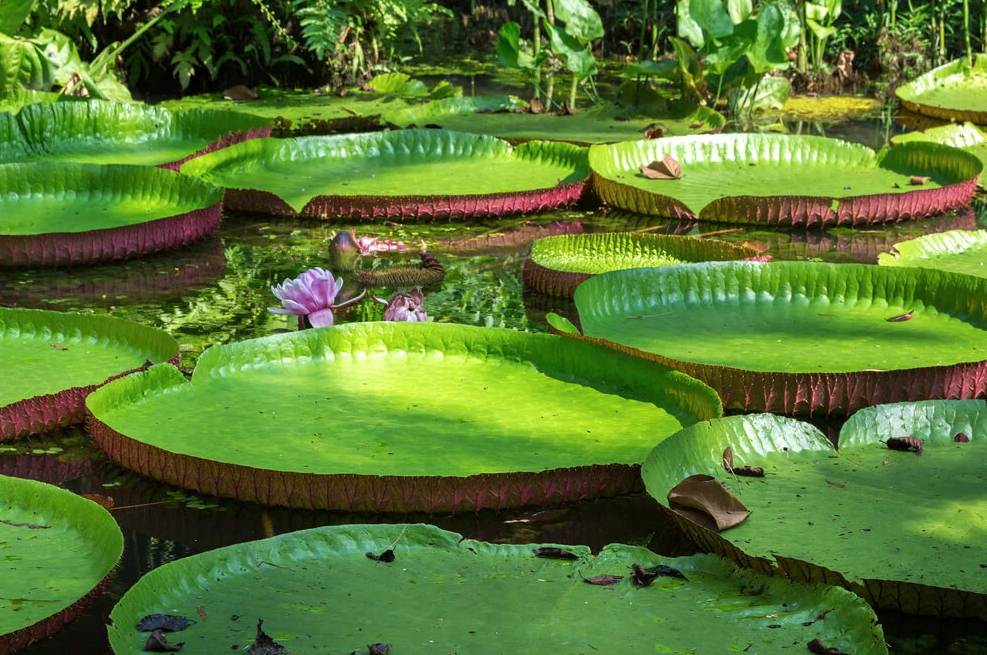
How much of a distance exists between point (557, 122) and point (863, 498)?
4.82 meters

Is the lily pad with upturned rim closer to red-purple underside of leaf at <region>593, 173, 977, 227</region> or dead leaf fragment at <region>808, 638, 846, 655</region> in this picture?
red-purple underside of leaf at <region>593, 173, 977, 227</region>

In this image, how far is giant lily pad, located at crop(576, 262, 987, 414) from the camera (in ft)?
10.3

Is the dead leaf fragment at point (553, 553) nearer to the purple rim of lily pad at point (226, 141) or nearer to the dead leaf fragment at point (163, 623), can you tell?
the dead leaf fragment at point (163, 623)

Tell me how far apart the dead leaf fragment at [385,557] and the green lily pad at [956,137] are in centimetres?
490

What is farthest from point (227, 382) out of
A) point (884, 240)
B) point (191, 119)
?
point (191, 119)

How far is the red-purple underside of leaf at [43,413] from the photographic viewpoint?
293 centimetres

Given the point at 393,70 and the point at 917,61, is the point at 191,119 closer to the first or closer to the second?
the point at 393,70

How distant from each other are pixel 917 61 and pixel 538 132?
417cm

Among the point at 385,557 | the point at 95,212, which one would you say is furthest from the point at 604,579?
the point at 95,212

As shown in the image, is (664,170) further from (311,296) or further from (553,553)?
(553,553)

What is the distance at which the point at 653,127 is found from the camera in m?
6.66

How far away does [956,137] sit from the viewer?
655 cm

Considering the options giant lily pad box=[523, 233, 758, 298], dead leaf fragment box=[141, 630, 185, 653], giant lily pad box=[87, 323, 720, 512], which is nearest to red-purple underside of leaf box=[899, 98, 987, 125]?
giant lily pad box=[523, 233, 758, 298]

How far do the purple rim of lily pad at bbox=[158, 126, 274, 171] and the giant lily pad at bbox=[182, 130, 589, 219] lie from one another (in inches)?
7.9
